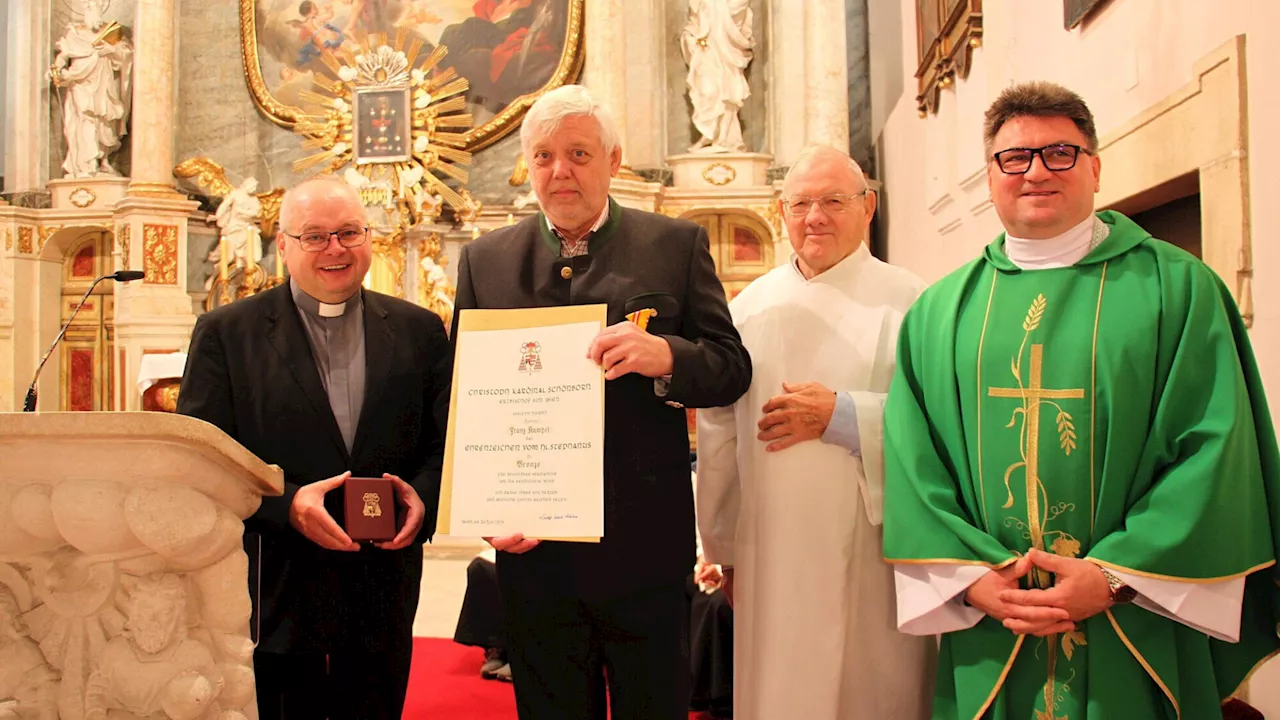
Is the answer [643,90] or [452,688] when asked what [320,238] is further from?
[643,90]

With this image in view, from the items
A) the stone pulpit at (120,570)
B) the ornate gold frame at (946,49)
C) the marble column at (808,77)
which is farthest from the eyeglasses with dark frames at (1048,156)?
the marble column at (808,77)

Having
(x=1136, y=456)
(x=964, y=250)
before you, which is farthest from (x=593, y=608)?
(x=964, y=250)

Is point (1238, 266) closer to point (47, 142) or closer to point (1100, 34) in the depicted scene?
point (1100, 34)

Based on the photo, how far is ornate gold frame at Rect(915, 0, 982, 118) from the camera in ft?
22.2

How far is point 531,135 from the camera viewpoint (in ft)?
7.43

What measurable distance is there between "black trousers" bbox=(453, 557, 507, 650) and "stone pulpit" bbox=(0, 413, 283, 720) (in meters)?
3.17

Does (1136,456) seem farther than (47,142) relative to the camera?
No

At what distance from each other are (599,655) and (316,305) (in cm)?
116

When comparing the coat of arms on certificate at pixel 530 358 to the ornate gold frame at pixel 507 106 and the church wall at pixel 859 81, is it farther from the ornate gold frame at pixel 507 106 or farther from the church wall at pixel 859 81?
the church wall at pixel 859 81

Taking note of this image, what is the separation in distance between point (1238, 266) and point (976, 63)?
13.2 ft

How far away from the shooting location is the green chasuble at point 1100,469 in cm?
205

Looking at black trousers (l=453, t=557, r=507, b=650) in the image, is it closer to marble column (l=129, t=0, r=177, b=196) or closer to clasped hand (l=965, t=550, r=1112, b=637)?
clasped hand (l=965, t=550, r=1112, b=637)

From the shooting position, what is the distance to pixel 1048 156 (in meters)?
2.27

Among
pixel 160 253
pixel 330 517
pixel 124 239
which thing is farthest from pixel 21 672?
pixel 124 239
